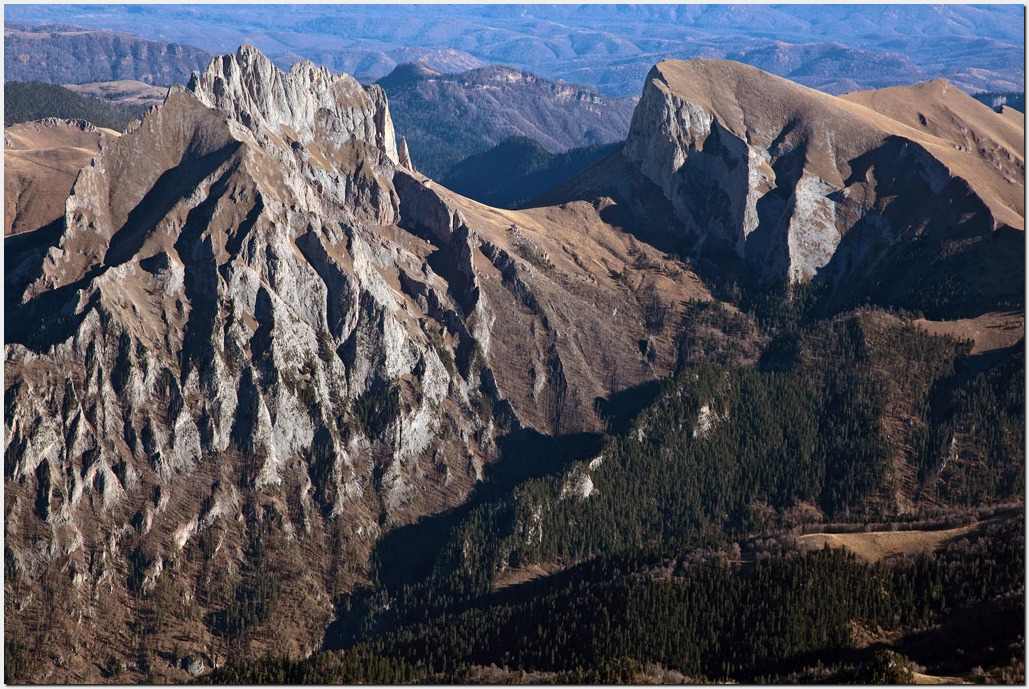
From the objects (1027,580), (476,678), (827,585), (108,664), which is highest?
(1027,580)

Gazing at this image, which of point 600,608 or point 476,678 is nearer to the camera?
point 476,678

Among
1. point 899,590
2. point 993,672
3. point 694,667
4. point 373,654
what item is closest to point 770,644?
point 694,667

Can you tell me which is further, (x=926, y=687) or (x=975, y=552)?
(x=975, y=552)

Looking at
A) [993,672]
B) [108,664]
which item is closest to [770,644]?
[993,672]

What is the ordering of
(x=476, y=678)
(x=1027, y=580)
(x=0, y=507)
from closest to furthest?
(x=1027, y=580) < (x=476, y=678) < (x=0, y=507)

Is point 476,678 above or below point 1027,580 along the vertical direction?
below

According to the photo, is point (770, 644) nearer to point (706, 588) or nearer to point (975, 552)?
point (706, 588)

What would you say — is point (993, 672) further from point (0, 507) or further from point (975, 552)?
point (0, 507)

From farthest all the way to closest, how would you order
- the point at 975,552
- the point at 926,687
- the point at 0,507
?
the point at 0,507
the point at 975,552
the point at 926,687

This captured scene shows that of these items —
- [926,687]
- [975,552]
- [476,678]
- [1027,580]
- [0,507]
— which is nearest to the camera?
[926,687]
